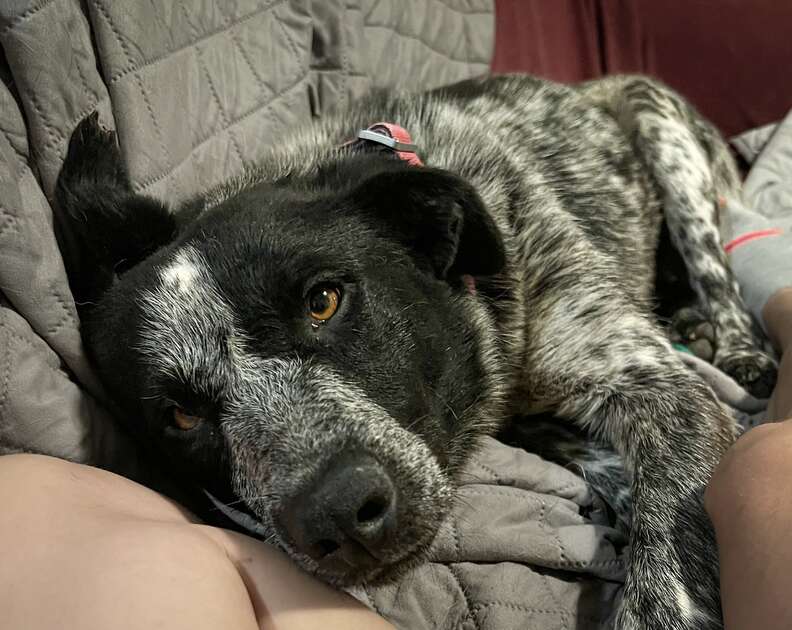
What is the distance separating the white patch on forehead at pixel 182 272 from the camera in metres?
1.30

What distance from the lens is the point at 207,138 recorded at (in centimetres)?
190

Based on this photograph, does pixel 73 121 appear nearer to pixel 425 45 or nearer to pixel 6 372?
pixel 6 372

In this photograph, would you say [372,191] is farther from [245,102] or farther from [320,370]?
[245,102]

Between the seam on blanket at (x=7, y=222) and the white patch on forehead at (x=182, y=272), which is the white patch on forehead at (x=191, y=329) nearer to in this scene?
→ the white patch on forehead at (x=182, y=272)

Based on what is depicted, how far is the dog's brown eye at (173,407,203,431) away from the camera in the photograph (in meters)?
1.33

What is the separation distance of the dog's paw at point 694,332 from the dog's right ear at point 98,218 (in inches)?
58.1

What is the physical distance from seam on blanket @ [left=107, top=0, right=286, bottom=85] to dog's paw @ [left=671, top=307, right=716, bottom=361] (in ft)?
4.91

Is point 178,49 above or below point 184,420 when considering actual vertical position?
above

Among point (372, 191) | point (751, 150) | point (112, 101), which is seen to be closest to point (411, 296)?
point (372, 191)

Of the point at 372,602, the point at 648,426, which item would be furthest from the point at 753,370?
the point at 372,602

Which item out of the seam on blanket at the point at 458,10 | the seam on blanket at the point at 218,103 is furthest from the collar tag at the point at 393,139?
the seam on blanket at the point at 458,10

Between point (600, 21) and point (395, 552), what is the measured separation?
103 inches

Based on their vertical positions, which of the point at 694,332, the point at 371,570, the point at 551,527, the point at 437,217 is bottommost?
the point at 694,332

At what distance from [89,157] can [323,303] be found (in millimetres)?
587
